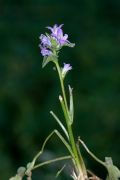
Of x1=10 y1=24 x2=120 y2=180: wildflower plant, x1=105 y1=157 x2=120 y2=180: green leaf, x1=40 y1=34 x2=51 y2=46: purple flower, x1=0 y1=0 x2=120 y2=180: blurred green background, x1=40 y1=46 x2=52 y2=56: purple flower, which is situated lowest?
x1=105 y1=157 x2=120 y2=180: green leaf

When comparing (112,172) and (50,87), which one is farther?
(50,87)

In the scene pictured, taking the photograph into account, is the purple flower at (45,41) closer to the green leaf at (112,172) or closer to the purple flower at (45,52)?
the purple flower at (45,52)

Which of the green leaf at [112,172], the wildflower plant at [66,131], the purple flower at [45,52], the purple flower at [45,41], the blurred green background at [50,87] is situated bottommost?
the green leaf at [112,172]

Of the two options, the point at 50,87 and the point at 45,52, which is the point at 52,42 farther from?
the point at 50,87

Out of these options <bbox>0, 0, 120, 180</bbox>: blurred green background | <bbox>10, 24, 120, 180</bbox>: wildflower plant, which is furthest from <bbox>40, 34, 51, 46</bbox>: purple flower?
<bbox>0, 0, 120, 180</bbox>: blurred green background

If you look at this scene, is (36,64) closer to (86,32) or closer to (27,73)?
(27,73)

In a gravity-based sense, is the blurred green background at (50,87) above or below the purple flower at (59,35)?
above

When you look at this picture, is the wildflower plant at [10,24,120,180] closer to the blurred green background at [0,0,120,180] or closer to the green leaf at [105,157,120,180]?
the green leaf at [105,157,120,180]

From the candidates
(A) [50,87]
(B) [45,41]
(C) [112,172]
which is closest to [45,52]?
(B) [45,41]

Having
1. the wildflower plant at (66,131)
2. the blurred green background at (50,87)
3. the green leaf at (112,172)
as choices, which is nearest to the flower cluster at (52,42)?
the wildflower plant at (66,131)
